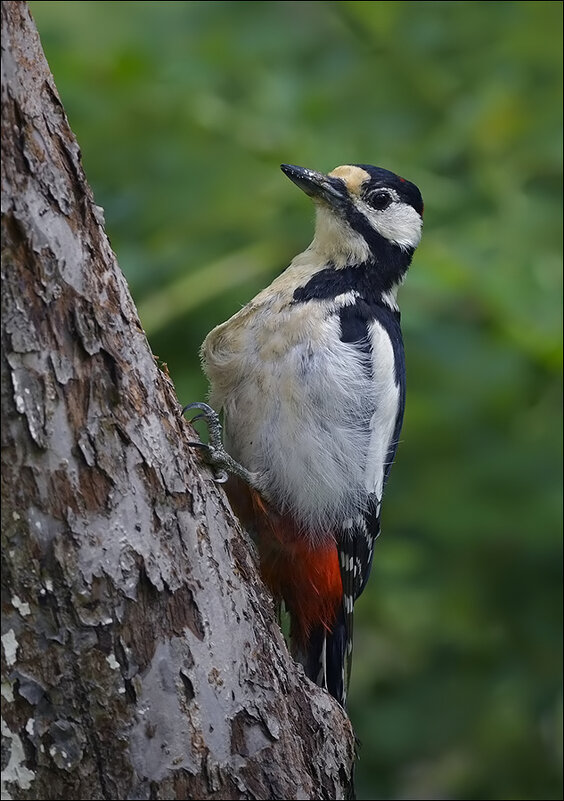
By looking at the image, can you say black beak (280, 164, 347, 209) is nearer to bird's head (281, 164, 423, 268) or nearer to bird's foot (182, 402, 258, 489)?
bird's head (281, 164, 423, 268)

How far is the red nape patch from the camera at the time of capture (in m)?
3.60

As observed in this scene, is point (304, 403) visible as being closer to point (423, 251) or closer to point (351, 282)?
point (351, 282)

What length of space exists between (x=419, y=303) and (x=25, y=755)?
2662 mm

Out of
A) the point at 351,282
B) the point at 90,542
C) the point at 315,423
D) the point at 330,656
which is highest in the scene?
the point at 351,282

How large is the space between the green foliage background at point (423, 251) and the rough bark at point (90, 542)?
175 centimetres

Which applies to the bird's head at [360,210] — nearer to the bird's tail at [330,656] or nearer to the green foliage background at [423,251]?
the green foliage background at [423,251]

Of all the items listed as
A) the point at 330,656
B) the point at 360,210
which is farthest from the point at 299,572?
the point at 360,210

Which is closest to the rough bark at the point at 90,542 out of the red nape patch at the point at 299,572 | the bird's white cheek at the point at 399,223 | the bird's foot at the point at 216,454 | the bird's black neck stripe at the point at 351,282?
the bird's foot at the point at 216,454

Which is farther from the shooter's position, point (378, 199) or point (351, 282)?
point (378, 199)

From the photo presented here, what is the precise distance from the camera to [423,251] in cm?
420

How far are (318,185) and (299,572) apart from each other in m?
1.37

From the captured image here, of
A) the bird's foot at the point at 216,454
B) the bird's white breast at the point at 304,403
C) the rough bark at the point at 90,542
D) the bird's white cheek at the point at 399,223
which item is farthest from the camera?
the bird's white cheek at the point at 399,223

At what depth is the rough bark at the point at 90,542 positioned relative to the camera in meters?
2.25

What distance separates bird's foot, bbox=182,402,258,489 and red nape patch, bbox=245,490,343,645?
226mm
